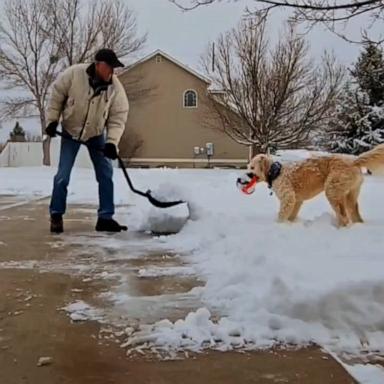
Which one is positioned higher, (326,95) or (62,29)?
(62,29)

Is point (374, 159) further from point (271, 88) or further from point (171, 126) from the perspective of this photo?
point (171, 126)

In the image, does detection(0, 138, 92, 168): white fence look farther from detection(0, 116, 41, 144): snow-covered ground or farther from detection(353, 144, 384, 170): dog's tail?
detection(353, 144, 384, 170): dog's tail

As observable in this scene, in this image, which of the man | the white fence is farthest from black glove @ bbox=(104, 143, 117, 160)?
the white fence

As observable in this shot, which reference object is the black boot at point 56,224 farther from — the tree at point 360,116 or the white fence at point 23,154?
the white fence at point 23,154

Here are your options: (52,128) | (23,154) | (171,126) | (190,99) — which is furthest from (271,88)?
(52,128)

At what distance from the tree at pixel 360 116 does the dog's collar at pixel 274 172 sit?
59.0ft

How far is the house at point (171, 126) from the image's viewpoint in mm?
33719

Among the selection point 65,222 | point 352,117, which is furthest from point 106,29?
point 65,222

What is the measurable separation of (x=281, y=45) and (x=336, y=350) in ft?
84.2

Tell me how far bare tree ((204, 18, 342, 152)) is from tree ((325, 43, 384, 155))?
2959mm

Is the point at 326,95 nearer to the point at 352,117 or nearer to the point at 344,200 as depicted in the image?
the point at 352,117

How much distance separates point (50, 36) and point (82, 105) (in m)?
26.8

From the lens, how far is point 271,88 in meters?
26.9

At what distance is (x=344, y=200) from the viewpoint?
5.51 metres
